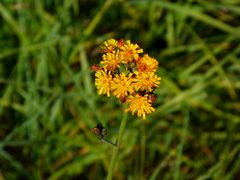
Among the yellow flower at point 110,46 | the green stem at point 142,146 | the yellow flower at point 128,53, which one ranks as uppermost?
the green stem at point 142,146

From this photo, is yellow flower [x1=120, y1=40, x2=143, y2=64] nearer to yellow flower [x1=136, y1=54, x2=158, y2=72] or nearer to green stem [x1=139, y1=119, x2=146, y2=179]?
yellow flower [x1=136, y1=54, x2=158, y2=72]

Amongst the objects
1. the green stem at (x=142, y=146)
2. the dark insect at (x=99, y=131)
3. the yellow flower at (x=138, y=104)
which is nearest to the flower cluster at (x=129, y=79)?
the yellow flower at (x=138, y=104)

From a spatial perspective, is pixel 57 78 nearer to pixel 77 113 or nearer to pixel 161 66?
pixel 77 113

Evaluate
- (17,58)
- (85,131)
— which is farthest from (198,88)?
(17,58)

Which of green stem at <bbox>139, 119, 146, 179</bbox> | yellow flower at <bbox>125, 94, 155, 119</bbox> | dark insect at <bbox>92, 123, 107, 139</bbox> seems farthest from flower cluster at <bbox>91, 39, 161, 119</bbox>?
green stem at <bbox>139, 119, 146, 179</bbox>

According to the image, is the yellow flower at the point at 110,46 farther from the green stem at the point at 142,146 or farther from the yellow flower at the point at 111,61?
the green stem at the point at 142,146

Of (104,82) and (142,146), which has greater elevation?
(142,146)

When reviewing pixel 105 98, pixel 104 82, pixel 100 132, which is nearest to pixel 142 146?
pixel 105 98

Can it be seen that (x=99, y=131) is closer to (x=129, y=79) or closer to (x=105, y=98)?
(x=129, y=79)
